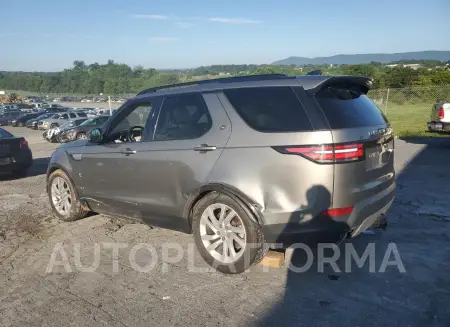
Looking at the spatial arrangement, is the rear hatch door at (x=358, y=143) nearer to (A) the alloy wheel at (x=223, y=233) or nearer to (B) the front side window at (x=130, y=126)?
(A) the alloy wheel at (x=223, y=233)

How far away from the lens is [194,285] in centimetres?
364

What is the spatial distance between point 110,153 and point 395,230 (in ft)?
11.6

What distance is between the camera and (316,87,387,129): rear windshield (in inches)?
135

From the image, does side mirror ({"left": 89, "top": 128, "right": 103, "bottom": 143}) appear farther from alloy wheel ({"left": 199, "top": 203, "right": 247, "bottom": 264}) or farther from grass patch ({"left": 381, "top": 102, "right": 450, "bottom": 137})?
grass patch ({"left": 381, "top": 102, "right": 450, "bottom": 137})

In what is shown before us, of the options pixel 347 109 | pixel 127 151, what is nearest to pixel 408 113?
pixel 347 109

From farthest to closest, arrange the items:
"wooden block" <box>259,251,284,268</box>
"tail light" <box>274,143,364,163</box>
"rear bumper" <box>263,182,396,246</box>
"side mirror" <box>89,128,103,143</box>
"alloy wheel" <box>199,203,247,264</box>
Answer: "side mirror" <box>89,128,103,143</box>, "wooden block" <box>259,251,284,268</box>, "alloy wheel" <box>199,203,247,264</box>, "rear bumper" <box>263,182,396,246</box>, "tail light" <box>274,143,364,163</box>

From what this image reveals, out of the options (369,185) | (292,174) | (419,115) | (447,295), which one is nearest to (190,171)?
(292,174)

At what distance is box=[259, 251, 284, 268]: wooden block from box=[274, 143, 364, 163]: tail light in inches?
44.4

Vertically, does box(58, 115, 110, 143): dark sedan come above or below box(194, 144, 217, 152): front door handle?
below

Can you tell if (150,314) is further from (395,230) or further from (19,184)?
(19,184)

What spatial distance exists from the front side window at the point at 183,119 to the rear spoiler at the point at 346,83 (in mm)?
1065

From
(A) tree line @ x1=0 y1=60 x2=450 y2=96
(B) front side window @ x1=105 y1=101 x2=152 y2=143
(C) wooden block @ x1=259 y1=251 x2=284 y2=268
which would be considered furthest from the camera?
(A) tree line @ x1=0 y1=60 x2=450 y2=96

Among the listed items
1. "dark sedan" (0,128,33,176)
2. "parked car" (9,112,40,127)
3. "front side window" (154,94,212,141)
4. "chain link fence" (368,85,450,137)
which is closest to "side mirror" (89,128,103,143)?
"front side window" (154,94,212,141)

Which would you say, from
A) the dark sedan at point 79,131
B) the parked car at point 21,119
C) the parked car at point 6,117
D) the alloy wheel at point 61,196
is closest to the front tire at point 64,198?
the alloy wheel at point 61,196
